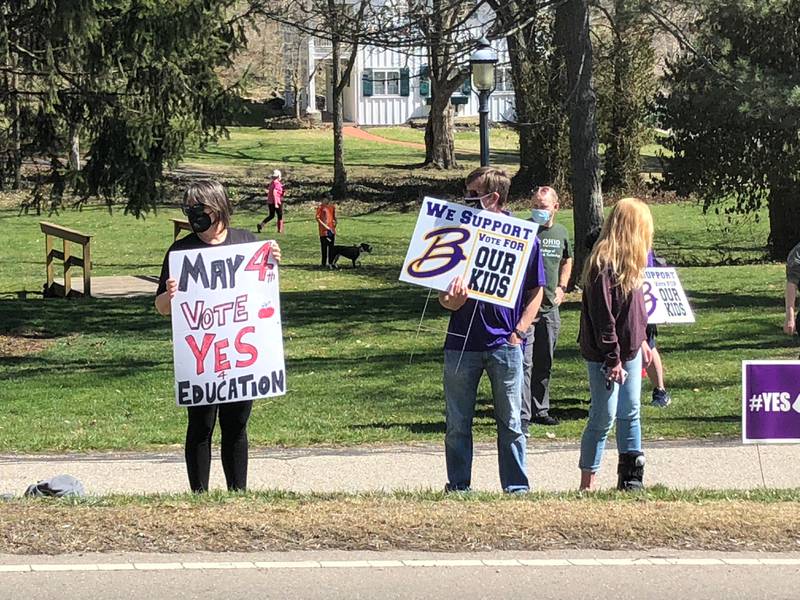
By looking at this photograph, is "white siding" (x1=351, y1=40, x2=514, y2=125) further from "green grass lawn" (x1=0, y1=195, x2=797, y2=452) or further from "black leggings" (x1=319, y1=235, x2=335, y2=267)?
"green grass lawn" (x1=0, y1=195, x2=797, y2=452)

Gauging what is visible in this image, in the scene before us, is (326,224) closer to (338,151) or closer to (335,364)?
(335,364)

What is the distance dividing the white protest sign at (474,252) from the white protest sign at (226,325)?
83 centimetres

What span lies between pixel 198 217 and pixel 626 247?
2.46 meters

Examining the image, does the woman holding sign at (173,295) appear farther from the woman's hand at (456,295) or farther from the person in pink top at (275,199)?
the person in pink top at (275,199)

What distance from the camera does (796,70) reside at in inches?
822

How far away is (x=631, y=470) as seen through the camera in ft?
24.4

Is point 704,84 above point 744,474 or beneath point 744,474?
above

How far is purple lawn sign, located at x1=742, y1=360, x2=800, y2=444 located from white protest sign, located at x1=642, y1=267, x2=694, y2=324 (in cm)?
239

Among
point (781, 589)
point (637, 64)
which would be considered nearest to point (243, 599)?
point (781, 589)

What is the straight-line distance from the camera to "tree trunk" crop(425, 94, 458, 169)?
49906 millimetres

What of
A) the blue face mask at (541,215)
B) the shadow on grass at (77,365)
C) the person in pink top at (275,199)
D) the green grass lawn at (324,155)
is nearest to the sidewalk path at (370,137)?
the green grass lawn at (324,155)

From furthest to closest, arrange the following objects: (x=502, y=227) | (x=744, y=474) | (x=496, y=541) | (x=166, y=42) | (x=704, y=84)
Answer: (x=704, y=84) → (x=166, y=42) → (x=744, y=474) → (x=502, y=227) → (x=496, y=541)

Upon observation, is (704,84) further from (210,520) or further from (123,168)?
(210,520)

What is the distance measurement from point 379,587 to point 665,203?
125 feet
